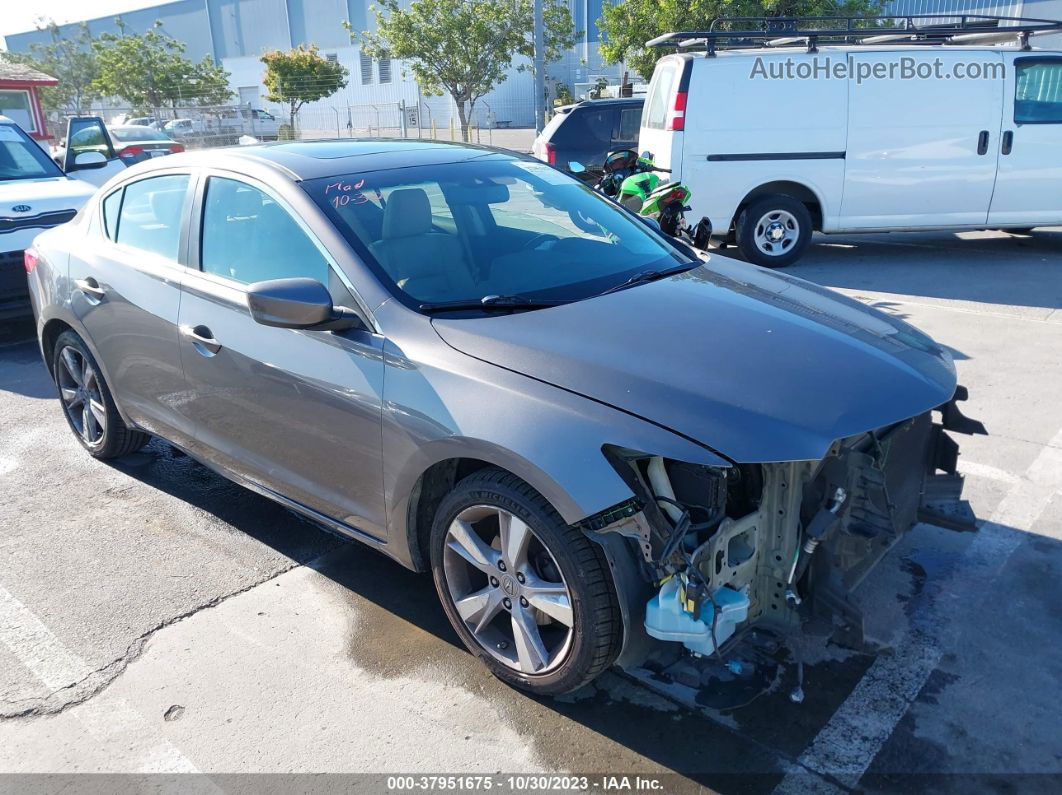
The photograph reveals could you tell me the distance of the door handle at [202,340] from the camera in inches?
142

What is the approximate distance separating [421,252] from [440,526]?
3.49 feet

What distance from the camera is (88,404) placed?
4.91 meters

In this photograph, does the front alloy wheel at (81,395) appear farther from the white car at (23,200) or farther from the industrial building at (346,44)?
the industrial building at (346,44)

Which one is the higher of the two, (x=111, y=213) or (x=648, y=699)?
(x=111, y=213)

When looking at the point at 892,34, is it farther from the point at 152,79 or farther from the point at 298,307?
the point at 152,79

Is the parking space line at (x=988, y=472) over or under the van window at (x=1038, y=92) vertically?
under

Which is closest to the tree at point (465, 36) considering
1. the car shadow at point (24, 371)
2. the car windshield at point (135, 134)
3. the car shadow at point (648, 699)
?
the car windshield at point (135, 134)

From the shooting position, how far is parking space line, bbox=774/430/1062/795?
2.62 metres

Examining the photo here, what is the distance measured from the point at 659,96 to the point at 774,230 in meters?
1.90

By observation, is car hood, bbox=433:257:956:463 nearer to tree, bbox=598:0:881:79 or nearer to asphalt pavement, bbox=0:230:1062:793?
asphalt pavement, bbox=0:230:1062:793

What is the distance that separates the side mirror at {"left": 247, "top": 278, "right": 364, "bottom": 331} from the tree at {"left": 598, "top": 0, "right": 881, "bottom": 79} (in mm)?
15231

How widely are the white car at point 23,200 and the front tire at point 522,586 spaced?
19.9 ft

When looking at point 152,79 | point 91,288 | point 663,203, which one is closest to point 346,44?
point 152,79

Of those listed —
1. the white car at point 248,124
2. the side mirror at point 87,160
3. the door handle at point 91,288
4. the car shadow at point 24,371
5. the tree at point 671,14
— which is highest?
the tree at point 671,14
